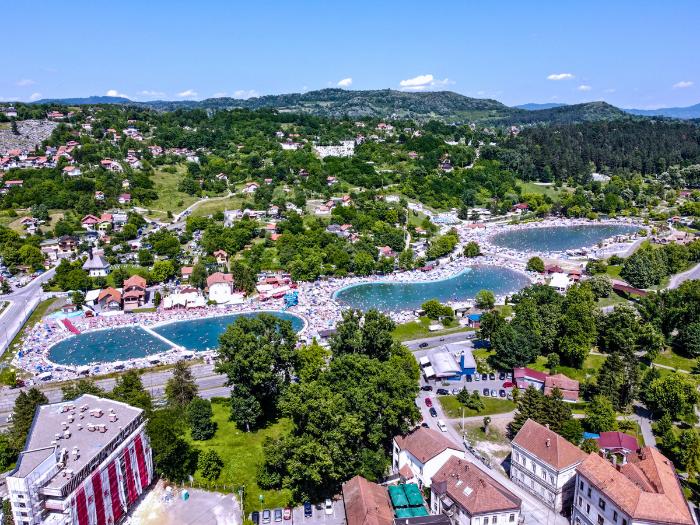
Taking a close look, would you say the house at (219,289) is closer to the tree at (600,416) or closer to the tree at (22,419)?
the tree at (22,419)

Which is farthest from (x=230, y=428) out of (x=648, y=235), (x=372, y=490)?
(x=648, y=235)

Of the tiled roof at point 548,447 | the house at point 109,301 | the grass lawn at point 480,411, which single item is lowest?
the house at point 109,301

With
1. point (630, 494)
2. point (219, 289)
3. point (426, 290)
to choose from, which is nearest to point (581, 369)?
point (630, 494)

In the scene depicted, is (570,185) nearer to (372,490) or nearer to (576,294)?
(576,294)

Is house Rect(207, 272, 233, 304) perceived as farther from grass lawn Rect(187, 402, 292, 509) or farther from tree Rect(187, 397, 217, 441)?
tree Rect(187, 397, 217, 441)

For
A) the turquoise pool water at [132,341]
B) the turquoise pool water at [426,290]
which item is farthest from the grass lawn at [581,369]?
the turquoise pool water at [132,341]

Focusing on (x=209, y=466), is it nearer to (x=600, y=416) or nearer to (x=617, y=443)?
(x=617, y=443)
